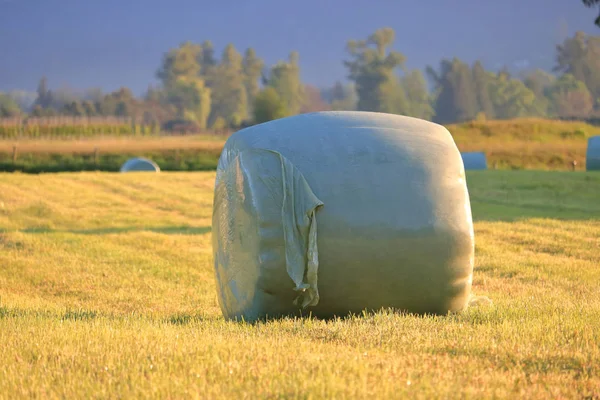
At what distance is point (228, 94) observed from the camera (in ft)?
564

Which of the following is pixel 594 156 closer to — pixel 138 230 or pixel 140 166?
pixel 140 166

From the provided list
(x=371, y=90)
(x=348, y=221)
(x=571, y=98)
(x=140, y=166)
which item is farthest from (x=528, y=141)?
(x=571, y=98)

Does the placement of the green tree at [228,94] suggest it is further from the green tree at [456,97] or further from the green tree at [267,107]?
the green tree at [267,107]

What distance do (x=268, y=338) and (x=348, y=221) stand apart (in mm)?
1285

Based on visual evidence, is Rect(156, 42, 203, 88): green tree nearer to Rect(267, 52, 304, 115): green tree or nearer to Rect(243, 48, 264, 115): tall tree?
Rect(243, 48, 264, 115): tall tree

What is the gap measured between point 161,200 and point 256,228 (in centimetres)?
1987

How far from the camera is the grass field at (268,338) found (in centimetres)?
494

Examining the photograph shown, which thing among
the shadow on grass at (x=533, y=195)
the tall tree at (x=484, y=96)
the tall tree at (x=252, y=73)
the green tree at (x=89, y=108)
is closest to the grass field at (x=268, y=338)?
the shadow on grass at (x=533, y=195)

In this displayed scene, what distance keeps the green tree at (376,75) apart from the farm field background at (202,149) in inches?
2618

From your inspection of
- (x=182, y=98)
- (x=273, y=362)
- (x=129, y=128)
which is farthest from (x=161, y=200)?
(x=182, y=98)

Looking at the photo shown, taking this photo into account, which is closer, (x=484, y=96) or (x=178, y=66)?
(x=484, y=96)

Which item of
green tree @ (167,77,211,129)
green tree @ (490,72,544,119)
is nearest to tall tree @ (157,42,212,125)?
green tree @ (167,77,211,129)

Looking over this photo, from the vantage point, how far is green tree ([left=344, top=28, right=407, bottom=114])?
5719 inches

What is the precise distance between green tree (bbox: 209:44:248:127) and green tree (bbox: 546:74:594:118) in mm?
60528
